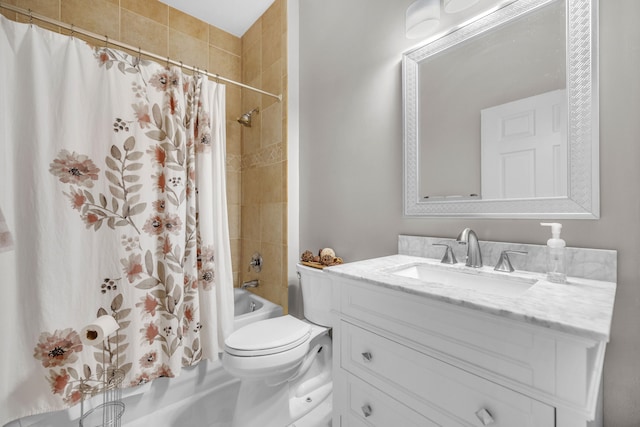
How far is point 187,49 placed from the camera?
2.21 metres

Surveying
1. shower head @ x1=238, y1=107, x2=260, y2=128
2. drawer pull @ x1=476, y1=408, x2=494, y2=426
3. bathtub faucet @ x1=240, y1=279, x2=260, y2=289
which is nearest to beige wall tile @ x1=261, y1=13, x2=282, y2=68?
shower head @ x1=238, y1=107, x2=260, y2=128

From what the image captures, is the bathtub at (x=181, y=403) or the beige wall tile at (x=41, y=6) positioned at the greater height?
the beige wall tile at (x=41, y=6)

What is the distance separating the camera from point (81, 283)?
3.89 ft

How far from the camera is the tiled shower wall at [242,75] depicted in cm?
191

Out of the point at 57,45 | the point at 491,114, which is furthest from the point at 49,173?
the point at 491,114

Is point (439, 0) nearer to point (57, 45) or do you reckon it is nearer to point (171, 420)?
point (57, 45)

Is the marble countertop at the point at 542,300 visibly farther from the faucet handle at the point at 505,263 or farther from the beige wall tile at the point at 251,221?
the beige wall tile at the point at 251,221

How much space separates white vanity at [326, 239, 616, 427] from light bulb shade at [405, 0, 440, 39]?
1.05m

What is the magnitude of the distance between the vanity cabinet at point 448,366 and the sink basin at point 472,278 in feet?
0.57

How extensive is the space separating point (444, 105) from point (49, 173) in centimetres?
173

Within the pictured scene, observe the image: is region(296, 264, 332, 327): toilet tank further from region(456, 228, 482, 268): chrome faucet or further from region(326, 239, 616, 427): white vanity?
region(456, 228, 482, 268): chrome faucet

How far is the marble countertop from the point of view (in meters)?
0.51

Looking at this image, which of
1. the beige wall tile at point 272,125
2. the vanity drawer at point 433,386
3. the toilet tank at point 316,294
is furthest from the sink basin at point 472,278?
the beige wall tile at point 272,125

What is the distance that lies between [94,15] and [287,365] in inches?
101
